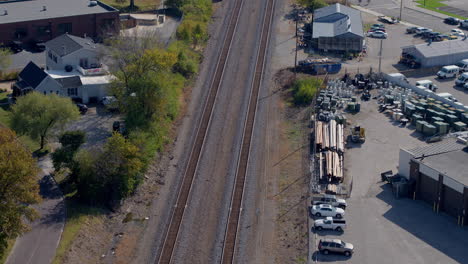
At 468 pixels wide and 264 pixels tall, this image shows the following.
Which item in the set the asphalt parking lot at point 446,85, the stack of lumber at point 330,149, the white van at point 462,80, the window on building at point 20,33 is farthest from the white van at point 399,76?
the window on building at point 20,33

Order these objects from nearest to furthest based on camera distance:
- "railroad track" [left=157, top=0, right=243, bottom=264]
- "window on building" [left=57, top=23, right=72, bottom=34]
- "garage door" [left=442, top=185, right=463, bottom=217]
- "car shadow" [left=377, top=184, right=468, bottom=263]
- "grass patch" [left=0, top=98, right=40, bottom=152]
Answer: "railroad track" [left=157, top=0, right=243, bottom=264], "car shadow" [left=377, top=184, right=468, bottom=263], "garage door" [left=442, top=185, right=463, bottom=217], "grass patch" [left=0, top=98, right=40, bottom=152], "window on building" [left=57, top=23, right=72, bottom=34]

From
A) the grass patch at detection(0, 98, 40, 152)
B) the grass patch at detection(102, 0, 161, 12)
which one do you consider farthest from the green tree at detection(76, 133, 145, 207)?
the grass patch at detection(102, 0, 161, 12)

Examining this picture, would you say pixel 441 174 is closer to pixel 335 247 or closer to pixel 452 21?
pixel 335 247

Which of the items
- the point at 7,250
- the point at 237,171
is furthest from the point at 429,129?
the point at 7,250

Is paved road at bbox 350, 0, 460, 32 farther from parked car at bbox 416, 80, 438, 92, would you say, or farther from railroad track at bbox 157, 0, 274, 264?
railroad track at bbox 157, 0, 274, 264

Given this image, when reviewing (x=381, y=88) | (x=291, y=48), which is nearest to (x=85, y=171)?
(x=381, y=88)

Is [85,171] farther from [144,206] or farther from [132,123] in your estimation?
[132,123]
